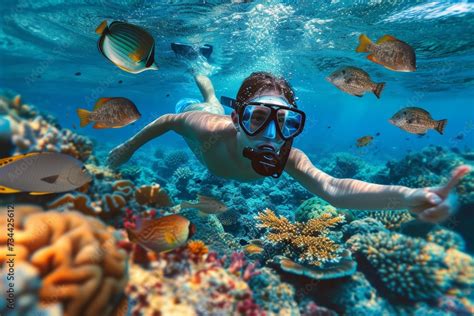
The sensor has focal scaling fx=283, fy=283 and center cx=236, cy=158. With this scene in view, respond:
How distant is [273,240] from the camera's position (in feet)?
16.3

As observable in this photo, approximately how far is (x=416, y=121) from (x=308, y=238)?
372cm

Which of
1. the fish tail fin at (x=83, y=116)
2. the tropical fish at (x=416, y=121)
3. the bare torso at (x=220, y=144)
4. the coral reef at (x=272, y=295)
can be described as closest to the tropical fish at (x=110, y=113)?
the fish tail fin at (x=83, y=116)

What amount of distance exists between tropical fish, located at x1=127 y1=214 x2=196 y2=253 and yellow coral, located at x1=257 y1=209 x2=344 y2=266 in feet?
8.97

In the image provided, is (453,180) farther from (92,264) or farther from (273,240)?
(273,240)

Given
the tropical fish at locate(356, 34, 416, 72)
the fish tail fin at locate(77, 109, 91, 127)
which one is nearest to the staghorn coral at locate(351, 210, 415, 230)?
the tropical fish at locate(356, 34, 416, 72)

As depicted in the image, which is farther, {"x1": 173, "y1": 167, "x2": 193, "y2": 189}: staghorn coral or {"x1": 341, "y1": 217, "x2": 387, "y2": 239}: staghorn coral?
{"x1": 173, "y1": 167, "x2": 193, "y2": 189}: staghorn coral

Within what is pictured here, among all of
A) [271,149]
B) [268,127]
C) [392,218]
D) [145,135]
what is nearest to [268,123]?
[268,127]

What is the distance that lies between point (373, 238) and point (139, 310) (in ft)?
13.6

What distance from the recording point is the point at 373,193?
3.30 metres

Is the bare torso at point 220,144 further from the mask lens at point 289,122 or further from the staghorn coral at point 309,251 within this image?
the staghorn coral at point 309,251

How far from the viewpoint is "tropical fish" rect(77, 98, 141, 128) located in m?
4.25

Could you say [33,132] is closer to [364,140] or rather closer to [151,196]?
[151,196]

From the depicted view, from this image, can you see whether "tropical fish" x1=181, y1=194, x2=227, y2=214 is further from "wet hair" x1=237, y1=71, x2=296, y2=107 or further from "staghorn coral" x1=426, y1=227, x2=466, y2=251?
"staghorn coral" x1=426, y1=227, x2=466, y2=251

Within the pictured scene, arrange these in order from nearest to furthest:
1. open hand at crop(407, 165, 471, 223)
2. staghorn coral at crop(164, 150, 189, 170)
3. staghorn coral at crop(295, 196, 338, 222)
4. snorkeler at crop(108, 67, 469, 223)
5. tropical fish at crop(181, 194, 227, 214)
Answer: open hand at crop(407, 165, 471, 223), snorkeler at crop(108, 67, 469, 223), tropical fish at crop(181, 194, 227, 214), staghorn coral at crop(295, 196, 338, 222), staghorn coral at crop(164, 150, 189, 170)
